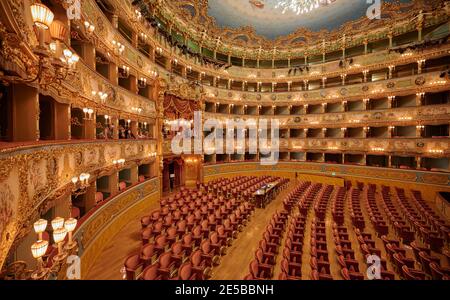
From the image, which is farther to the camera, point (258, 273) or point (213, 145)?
point (213, 145)

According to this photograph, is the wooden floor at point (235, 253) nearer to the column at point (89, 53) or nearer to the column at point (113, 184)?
the column at point (113, 184)

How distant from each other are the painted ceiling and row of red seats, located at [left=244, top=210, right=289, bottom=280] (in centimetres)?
1709

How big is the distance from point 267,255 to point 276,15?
20030mm

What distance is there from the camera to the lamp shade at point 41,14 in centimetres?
248

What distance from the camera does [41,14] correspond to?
101 inches

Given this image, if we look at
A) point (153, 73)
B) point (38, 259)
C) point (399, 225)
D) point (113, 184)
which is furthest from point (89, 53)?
point (399, 225)

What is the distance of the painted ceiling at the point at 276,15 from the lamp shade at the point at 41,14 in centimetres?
1718

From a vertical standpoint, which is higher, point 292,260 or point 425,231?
point 425,231

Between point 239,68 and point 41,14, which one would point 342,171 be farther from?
point 41,14

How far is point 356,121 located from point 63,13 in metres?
20.4

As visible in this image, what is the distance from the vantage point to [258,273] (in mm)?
5785
